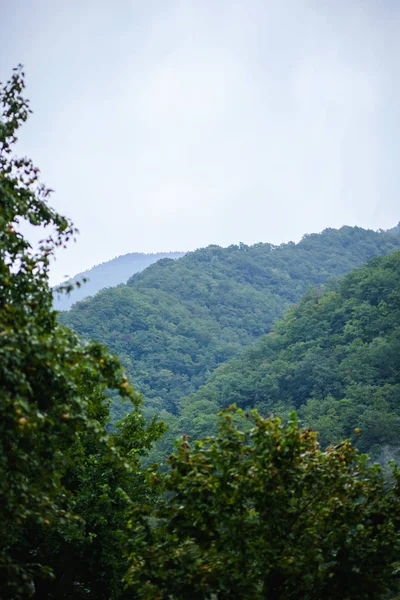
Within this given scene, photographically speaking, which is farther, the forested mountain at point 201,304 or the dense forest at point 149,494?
the forested mountain at point 201,304

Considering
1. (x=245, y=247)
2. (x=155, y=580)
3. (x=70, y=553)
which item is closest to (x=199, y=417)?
(x=70, y=553)

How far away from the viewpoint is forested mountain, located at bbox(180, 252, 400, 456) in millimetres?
42219

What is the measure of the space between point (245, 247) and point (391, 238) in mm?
38620

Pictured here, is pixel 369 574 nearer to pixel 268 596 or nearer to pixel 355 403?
pixel 268 596

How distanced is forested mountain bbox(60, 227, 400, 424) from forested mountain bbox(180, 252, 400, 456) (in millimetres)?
13673

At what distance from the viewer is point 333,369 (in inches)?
2119

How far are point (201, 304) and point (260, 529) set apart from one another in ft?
320

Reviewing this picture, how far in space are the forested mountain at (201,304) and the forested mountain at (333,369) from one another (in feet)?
44.9

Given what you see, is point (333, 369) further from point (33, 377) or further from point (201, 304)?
Result: point (201, 304)

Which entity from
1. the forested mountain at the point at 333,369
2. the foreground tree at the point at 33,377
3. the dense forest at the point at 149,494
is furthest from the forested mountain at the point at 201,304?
the foreground tree at the point at 33,377

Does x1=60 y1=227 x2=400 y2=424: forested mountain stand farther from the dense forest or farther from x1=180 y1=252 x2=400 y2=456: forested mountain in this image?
the dense forest

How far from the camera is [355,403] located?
1762 inches

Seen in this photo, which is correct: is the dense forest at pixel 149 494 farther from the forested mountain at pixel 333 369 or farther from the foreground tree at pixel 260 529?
the forested mountain at pixel 333 369

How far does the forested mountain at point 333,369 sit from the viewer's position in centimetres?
4222
